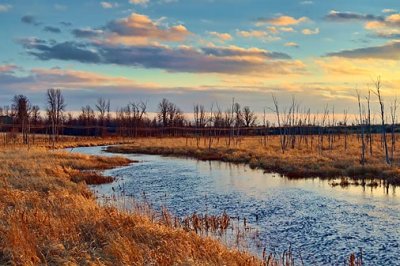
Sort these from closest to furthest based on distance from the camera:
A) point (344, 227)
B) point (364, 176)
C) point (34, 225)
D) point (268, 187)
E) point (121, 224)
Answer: point (34, 225) < point (121, 224) < point (344, 227) < point (268, 187) < point (364, 176)

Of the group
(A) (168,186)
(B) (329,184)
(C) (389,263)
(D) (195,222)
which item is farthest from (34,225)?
(B) (329,184)

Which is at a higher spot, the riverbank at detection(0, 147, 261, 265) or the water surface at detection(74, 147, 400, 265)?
the riverbank at detection(0, 147, 261, 265)

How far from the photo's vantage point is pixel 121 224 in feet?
35.5

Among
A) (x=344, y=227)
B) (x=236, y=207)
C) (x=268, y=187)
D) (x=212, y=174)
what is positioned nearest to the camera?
(x=344, y=227)

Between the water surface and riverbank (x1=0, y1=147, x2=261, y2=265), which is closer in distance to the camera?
riverbank (x1=0, y1=147, x2=261, y2=265)

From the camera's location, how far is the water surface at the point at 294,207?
38.6 feet

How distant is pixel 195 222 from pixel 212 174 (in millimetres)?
15588

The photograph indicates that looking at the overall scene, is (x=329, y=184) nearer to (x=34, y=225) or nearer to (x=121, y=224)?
(x=121, y=224)

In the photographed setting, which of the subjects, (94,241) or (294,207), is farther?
(294,207)

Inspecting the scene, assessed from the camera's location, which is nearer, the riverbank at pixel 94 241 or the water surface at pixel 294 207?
the riverbank at pixel 94 241

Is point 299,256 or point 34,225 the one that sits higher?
point 34,225

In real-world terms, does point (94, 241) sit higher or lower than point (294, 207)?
higher

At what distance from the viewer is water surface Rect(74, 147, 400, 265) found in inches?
463

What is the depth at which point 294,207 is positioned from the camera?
17.5 meters
